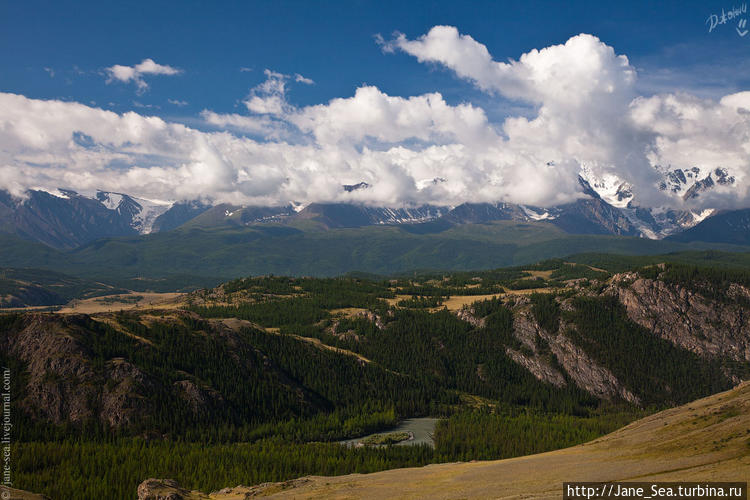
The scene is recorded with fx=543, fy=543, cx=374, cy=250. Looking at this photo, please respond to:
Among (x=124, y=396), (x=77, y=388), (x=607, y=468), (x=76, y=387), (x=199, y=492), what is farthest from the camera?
(x=124, y=396)

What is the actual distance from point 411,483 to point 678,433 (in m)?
57.9

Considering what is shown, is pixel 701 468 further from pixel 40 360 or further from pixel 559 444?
pixel 40 360

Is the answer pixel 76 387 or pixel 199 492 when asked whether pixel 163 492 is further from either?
pixel 76 387

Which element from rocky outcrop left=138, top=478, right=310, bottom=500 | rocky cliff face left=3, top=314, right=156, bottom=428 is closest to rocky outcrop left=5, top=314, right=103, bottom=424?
rocky cliff face left=3, top=314, right=156, bottom=428

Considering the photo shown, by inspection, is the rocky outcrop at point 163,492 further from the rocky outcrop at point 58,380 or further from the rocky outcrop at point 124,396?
the rocky outcrop at point 58,380

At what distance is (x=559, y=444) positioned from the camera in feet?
625

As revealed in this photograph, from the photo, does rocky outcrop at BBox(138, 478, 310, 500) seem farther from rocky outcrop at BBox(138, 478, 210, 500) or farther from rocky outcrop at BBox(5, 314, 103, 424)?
rocky outcrop at BBox(5, 314, 103, 424)

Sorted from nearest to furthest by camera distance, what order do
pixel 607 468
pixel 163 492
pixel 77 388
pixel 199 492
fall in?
pixel 607 468 → pixel 163 492 → pixel 199 492 → pixel 77 388

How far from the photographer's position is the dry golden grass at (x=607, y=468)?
3583 inches

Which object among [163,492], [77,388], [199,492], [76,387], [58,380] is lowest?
[199,492]

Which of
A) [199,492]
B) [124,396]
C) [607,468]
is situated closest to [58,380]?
[124,396]

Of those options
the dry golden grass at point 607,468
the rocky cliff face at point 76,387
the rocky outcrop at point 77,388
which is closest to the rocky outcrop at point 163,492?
the dry golden grass at point 607,468

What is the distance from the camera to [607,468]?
334ft

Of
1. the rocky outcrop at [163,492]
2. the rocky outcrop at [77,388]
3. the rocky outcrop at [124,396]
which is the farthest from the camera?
the rocky outcrop at [124,396]
